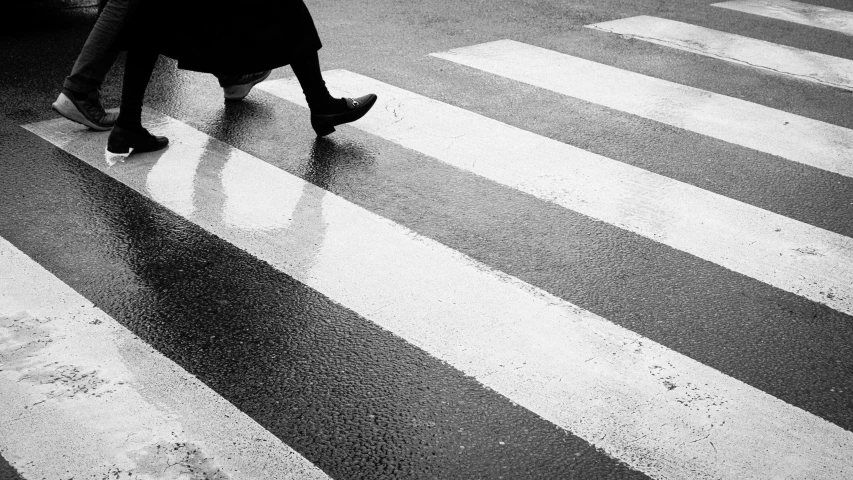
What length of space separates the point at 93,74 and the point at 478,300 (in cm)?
265

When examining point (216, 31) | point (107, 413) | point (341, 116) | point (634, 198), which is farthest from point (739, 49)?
point (107, 413)

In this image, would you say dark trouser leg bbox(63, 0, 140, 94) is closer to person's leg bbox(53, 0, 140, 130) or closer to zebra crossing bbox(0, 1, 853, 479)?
person's leg bbox(53, 0, 140, 130)

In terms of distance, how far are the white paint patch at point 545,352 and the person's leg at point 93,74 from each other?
0.87m

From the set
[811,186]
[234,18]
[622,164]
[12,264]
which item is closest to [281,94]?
[234,18]

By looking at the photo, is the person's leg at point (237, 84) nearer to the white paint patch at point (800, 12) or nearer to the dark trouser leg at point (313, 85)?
the dark trouser leg at point (313, 85)

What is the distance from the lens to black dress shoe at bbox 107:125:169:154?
448 cm

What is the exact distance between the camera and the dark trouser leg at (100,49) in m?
4.56

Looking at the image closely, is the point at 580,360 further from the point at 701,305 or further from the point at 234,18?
the point at 234,18

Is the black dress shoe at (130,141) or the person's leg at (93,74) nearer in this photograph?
the black dress shoe at (130,141)

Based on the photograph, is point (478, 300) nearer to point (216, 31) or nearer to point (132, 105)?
point (216, 31)

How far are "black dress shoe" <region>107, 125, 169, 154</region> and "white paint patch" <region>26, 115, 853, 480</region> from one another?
16.1 inches

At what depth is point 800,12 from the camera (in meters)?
8.74

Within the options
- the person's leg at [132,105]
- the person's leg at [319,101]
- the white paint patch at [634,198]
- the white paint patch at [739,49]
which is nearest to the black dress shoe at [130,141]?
the person's leg at [132,105]

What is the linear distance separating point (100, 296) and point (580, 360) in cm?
166
